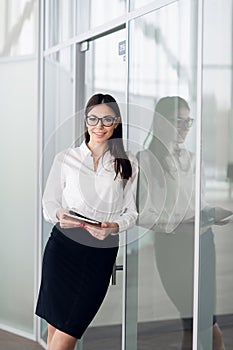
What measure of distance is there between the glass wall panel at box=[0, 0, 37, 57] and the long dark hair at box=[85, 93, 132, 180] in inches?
72.5

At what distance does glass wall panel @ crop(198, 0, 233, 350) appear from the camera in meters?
2.74

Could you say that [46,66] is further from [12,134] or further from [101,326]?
[101,326]

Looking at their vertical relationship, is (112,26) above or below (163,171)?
above

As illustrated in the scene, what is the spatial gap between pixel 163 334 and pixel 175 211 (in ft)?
1.81

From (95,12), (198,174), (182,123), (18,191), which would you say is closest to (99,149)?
(182,123)

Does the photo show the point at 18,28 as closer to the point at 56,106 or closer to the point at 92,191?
the point at 56,106

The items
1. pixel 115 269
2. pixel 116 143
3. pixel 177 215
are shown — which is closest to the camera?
pixel 177 215

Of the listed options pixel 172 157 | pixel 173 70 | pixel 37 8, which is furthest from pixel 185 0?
pixel 37 8

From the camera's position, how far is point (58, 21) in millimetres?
4637

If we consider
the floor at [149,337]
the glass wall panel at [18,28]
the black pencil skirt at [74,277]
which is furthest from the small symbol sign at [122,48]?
the glass wall panel at [18,28]

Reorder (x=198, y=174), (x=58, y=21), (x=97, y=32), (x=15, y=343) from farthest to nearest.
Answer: (x=15, y=343) < (x=58, y=21) < (x=97, y=32) < (x=198, y=174)

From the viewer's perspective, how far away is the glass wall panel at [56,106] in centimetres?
414

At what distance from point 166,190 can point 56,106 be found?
1.67 m

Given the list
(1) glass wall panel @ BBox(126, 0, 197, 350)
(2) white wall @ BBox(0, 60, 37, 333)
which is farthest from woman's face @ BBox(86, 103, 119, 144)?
(2) white wall @ BBox(0, 60, 37, 333)
